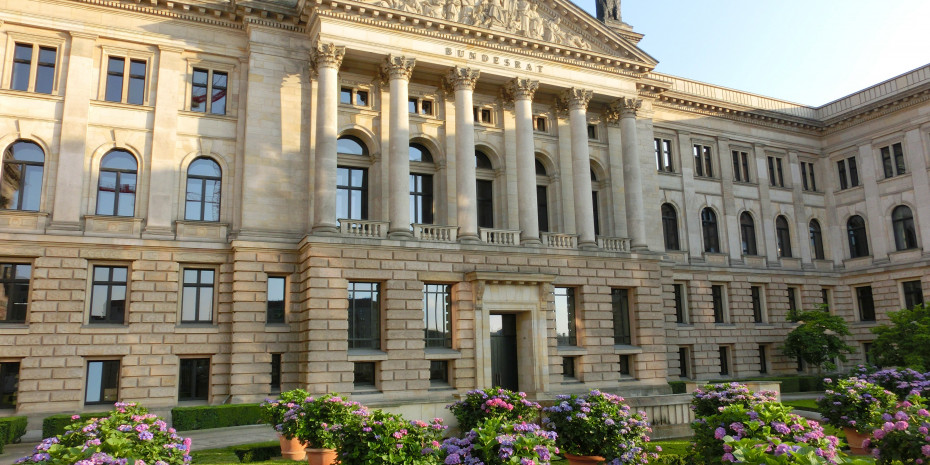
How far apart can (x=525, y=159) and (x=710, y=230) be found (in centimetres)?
1898

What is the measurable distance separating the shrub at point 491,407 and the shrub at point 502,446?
18.5 feet

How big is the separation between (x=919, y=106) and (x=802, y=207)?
10511 mm

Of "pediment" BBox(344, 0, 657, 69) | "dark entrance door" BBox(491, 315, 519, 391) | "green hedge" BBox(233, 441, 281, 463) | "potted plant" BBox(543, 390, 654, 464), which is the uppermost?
"pediment" BBox(344, 0, 657, 69)

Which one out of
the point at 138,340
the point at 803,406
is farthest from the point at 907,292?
the point at 138,340

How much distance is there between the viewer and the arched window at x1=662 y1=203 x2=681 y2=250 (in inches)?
1839

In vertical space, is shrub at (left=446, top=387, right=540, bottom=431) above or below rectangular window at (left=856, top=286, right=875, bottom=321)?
below

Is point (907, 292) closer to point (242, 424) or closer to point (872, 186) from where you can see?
point (872, 186)

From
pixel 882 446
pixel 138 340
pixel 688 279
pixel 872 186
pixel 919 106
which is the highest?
pixel 919 106

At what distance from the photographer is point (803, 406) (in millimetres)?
32500

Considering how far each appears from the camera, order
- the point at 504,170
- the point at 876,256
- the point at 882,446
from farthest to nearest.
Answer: the point at 876,256, the point at 504,170, the point at 882,446

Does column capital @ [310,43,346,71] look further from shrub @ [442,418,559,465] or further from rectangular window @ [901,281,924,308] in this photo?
rectangular window @ [901,281,924,308]

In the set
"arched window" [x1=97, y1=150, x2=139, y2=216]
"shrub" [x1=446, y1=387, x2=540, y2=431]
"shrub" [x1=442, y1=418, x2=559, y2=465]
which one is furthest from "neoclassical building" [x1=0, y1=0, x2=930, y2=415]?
"shrub" [x1=442, y1=418, x2=559, y2=465]

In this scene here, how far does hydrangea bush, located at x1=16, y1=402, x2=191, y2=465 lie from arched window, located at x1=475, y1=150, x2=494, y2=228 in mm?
27098

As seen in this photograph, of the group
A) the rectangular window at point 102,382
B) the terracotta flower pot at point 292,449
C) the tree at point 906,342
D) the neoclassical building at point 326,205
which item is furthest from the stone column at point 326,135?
the tree at point 906,342
